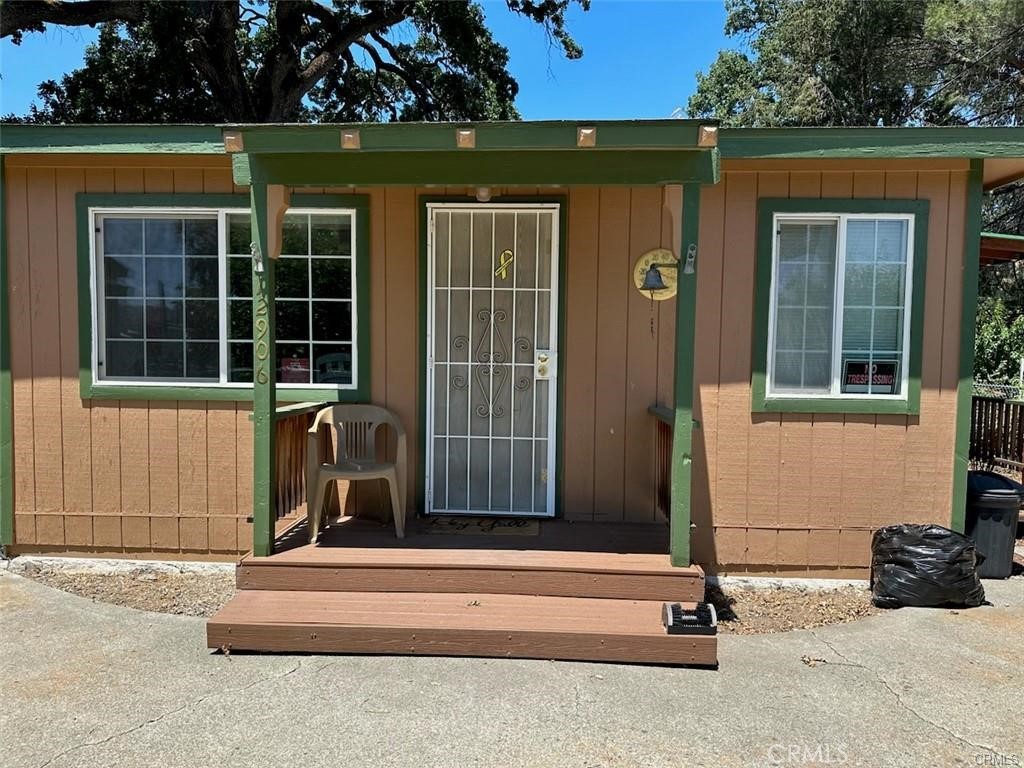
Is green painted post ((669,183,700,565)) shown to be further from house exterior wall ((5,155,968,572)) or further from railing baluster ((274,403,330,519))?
railing baluster ((274,403,330,519))

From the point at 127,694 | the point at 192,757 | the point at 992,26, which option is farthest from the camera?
the point at 992,26

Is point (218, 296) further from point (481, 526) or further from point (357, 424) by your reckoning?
point (481, 526)

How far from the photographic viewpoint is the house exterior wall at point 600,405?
176 inches

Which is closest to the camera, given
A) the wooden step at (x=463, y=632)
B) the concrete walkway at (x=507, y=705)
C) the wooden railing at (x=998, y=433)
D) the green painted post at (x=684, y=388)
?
the concrete walkway at (x=507, y=705)

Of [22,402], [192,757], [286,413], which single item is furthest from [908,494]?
[22,402]

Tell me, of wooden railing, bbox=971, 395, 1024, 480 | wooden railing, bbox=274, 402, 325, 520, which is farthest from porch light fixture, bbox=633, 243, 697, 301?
wooden railing, bbox=971, 395, 1024, 480

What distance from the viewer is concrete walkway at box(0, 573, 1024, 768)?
266 centimetres

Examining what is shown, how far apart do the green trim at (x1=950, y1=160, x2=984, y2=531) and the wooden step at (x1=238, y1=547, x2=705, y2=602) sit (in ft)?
6.70

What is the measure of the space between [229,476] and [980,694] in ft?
14.4

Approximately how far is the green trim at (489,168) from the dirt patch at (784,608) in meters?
2.45

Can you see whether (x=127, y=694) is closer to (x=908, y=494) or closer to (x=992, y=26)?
(x=908, y=494)

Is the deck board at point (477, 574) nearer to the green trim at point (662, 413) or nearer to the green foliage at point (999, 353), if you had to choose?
the green trim at point (662, 413)

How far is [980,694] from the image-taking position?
10.3 ft

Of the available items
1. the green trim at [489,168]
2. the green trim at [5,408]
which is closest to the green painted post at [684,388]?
the green trim at [489,168]
